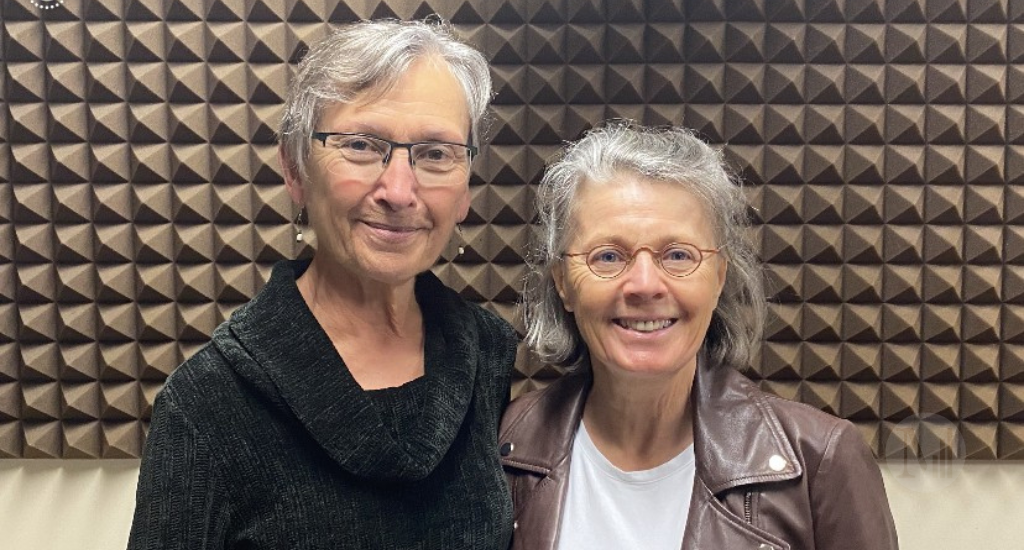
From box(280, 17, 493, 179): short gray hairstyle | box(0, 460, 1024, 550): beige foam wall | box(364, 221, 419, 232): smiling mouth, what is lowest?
box(0, 460, 1024, 550): beige foam wall

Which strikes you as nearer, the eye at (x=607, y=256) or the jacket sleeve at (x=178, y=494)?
the jacket sleeve at (x=178, y=494)

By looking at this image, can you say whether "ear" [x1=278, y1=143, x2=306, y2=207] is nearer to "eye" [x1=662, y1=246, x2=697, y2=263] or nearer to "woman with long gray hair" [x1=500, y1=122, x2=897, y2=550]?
"woman with long gray hair" [x1=500, y1=122, x2=897, y2=550]

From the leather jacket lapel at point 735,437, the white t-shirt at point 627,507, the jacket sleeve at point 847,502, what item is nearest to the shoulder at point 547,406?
the white t-shirt at point 627,507

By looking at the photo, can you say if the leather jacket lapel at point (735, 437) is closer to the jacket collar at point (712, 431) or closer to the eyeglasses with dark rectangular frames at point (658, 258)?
the jacket collar at point (712, 431)

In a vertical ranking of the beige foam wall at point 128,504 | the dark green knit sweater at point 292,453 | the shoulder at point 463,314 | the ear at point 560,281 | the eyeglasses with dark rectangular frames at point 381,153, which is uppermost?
the eyeglasses with dark rectangular frames at point 381,153

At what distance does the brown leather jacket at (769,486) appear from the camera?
116 cm

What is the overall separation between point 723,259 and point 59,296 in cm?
172

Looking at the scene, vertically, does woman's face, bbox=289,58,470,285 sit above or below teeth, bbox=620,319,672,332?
above

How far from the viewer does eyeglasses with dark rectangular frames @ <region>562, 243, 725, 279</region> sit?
1206mm

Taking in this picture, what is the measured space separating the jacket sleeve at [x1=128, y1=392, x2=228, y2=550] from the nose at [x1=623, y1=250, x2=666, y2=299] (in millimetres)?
645

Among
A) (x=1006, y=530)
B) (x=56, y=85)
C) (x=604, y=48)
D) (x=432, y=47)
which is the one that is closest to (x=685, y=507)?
(x=432, y=47)

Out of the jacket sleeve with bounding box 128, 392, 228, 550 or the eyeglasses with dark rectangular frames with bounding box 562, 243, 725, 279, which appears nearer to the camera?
the jacket sleeve with bounding box 128, 392, 228, 550

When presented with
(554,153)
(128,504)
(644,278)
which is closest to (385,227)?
(644,278)

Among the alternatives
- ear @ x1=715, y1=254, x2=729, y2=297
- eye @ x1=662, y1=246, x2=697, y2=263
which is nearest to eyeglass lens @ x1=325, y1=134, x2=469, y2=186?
eye @ x1=662, y1=246, x2=697, y2=263
